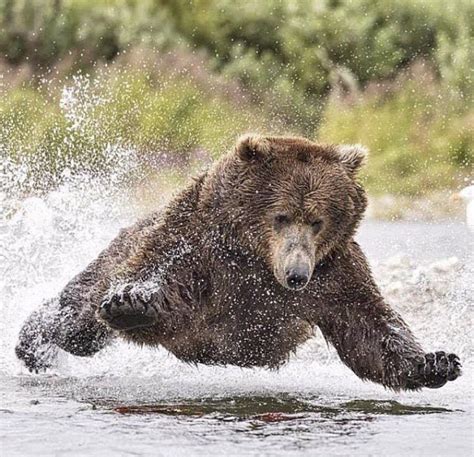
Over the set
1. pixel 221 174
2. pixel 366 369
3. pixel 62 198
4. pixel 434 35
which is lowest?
pixel 366 369

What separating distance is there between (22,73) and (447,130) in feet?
27.6

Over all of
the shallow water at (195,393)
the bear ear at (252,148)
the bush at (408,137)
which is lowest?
the shallow water at (195,393)

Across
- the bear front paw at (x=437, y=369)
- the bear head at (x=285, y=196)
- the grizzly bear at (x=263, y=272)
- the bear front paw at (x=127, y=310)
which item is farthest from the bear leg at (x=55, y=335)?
the bear front paw at (x=437, y=369)

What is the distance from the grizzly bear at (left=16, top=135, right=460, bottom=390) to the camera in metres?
7.00

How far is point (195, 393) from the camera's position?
687 centimetres

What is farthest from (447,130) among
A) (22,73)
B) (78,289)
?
(78,289)

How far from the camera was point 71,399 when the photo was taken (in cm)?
664

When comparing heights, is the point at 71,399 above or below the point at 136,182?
below

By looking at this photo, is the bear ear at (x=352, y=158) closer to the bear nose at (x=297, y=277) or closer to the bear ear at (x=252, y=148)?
the bear ear at (x=252, y=148)

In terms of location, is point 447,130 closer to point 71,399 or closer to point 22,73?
point 22,73

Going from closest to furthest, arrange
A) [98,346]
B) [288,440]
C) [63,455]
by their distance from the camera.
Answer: [63,455] → [288,440] → [98,346]

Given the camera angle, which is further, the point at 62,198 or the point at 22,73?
the point at 22,73

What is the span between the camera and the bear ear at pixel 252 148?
711cm

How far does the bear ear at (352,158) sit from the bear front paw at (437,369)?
1.09 meters
